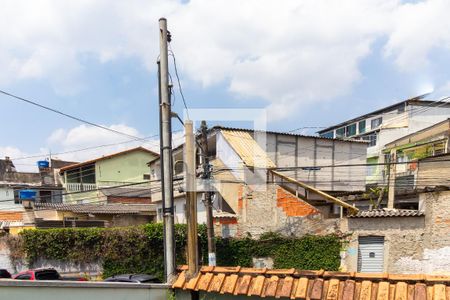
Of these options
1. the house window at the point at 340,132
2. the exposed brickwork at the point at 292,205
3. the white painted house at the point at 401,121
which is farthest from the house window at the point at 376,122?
the exposed brickwork at the point at 292,205

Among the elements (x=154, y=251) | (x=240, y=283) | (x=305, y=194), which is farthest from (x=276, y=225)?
(x=240, y=283)

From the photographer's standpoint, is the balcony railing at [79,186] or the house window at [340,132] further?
the house window at [340,132]

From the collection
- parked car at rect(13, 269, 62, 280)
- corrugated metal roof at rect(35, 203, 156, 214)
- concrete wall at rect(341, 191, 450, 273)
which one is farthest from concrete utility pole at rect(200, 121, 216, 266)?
corrugated metal roof at rect(35, 203, 156, 214)

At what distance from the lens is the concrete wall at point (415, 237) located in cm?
1227

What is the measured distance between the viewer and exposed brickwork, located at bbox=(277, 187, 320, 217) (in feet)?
49.2

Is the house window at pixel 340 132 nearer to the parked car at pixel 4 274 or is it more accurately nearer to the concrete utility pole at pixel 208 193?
the concrete utility pole at pixel 208 193

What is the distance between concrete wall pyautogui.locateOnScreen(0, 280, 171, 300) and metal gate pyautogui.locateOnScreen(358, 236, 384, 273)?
11.0 metres

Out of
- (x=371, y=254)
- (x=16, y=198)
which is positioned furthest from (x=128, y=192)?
(x=371, y=254)

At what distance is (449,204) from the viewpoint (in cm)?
1223

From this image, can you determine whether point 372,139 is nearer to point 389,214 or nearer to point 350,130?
point 350,130

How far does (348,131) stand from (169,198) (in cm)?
3289

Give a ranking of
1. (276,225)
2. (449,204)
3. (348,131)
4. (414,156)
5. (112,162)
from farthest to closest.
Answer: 1. (348,131)
2. (112,162)
3. (414,156)
4. (276,225)
5. (449,204)

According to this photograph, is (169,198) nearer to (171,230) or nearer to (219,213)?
(171,230)

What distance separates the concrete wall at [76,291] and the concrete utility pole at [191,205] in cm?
51
